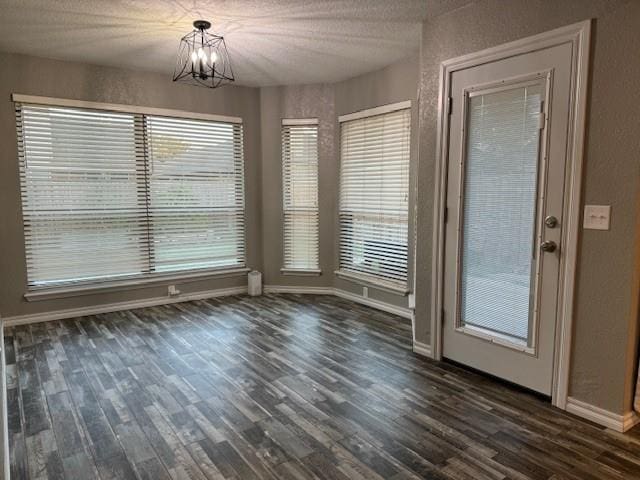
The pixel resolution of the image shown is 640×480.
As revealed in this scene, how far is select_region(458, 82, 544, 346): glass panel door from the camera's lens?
8.63 ft

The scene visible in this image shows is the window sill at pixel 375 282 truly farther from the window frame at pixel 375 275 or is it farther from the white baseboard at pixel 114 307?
the white baseboard at pixel 114 307

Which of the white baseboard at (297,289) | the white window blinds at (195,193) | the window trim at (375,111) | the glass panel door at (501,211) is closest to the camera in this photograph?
the glass panel door at (501,211)

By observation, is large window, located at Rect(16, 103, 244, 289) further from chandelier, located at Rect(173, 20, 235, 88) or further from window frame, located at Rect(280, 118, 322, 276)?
chandelier, located at Rect(173, 20, 235, 88)

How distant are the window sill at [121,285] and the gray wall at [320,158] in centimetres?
56

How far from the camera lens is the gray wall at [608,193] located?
2195 millimetres

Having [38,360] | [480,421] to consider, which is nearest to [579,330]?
[480,421]

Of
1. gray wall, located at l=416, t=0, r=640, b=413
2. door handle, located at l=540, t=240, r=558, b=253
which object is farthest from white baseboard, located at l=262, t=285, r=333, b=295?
gray wall, located at l=416, t=0, r=640, b=413

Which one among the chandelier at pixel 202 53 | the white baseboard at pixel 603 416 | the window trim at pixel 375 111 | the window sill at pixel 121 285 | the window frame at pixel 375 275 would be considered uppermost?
the chandelier at pixel 202 53

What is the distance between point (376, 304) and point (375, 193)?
3.95 ft

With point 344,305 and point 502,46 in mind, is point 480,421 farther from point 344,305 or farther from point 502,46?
point 344,305

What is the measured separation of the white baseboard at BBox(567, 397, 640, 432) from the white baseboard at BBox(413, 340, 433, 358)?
1.00 metres

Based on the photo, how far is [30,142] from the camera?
4094mm

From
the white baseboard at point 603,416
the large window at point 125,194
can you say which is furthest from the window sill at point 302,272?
the white baseboard at point 603,416

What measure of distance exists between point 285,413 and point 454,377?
1.21 meters
